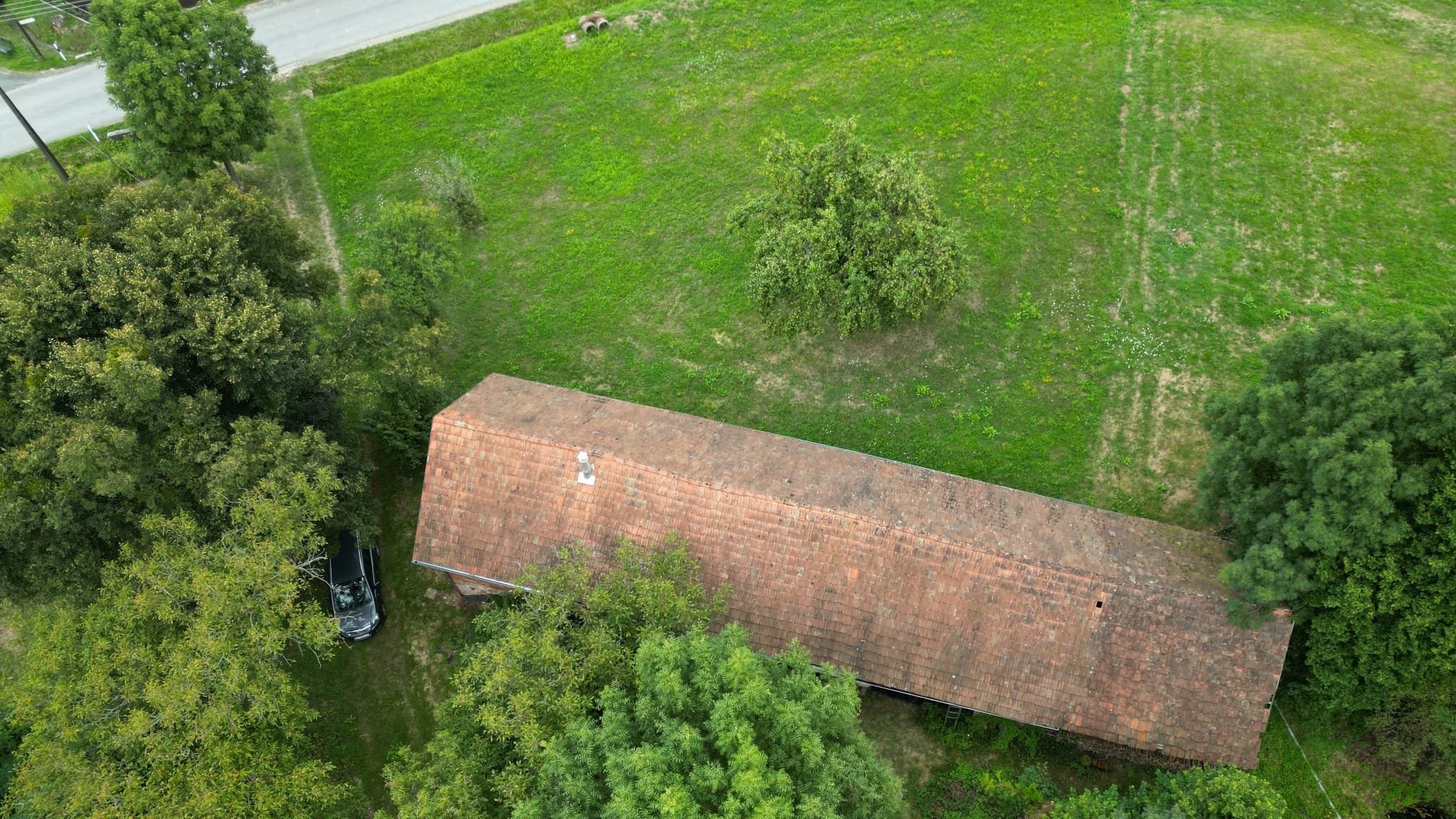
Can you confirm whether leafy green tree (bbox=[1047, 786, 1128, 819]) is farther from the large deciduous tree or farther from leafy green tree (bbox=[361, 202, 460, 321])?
leafy green tree (bbox=[361, 202, 460, 321])

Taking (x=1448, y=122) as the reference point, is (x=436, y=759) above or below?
below

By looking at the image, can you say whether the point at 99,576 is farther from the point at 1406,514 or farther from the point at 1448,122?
the point at 1448,122

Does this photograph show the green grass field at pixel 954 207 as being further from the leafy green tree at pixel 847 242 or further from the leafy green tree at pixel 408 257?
the leafy green tree at pixel 408 257

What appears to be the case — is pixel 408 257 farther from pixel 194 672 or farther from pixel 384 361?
pixel 194 672

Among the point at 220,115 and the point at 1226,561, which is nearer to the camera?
the point at 1226,561

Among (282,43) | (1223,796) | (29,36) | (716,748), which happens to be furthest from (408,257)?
(29,36)

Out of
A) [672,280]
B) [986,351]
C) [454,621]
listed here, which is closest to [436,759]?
[454,621]

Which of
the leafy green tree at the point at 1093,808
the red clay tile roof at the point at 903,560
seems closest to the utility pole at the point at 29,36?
the red clay tile roof at the point at 903,560
